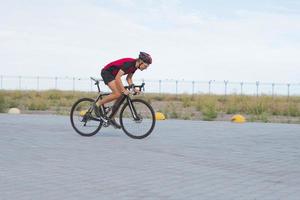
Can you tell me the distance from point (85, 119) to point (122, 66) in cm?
155

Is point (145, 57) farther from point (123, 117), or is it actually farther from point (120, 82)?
point (123, 117)

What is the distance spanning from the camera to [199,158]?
385 inches

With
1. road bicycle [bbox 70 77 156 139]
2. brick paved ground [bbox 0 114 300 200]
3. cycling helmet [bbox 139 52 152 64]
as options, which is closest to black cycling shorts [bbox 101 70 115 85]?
road bicycle [bbox 70 77 156 139]

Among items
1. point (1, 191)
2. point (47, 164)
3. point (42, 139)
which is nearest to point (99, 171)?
point (47, 164)

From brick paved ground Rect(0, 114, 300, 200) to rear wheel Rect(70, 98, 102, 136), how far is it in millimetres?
240

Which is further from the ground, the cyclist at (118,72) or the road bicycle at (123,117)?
the cyclist at (118,72)

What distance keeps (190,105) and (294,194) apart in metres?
34.2

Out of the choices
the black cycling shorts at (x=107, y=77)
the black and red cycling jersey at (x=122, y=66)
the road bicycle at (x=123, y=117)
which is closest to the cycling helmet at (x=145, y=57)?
the black and red cycling jersey at (x=122, y=66)

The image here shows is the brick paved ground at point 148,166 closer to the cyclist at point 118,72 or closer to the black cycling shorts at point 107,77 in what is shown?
the cyclist at point 118,72

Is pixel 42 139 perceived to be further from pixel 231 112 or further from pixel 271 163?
pixel 231 112

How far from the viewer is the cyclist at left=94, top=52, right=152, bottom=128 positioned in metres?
12.1

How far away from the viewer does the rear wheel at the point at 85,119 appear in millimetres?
12867

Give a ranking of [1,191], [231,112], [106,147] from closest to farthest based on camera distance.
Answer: [1,191]
[106,147]
[231,112]

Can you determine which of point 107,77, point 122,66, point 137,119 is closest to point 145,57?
point 122,66
